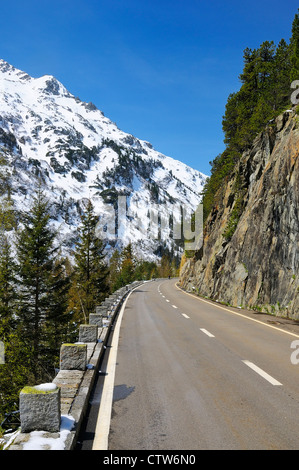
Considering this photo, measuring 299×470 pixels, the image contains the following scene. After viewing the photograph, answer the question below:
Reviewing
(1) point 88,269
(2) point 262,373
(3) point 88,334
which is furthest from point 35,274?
(2) point 262,373

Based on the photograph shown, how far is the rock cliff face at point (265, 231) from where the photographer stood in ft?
54.7

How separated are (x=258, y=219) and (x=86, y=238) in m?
24.0

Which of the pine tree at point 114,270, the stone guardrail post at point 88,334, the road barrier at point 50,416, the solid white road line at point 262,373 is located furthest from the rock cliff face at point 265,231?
the pine tree at point 114,270

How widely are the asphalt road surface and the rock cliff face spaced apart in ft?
20.6

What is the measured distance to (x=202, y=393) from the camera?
19.2 ft

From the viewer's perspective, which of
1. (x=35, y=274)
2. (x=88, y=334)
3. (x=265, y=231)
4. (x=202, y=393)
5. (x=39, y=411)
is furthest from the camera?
(x=35, y=274)

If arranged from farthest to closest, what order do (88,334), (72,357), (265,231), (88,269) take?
1. (88,269)
2. (265,231)
3. (88,334)
4. (72,357)

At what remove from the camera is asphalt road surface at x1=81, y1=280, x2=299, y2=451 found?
4.27m

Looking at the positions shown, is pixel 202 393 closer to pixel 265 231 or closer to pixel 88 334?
pixel 88 334

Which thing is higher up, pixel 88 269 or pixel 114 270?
pixel 88 269

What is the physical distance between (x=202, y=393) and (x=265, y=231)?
1599 cm

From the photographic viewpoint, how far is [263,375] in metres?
6.81
